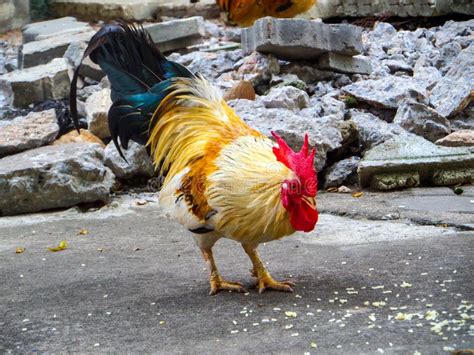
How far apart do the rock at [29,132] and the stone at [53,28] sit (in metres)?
3.63

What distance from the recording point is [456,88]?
800 cm

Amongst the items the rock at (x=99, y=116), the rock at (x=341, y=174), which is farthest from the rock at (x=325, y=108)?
the rock at (x=99, y=116)

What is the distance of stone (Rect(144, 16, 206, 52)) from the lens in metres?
9.97

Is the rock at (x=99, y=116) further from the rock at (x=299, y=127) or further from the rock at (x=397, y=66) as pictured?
the rock at (x=397, y=66)

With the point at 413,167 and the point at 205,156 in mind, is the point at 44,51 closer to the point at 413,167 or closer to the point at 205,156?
the point at 413,167

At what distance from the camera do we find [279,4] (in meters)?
6.94

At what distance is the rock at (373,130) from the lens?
23.6 ft

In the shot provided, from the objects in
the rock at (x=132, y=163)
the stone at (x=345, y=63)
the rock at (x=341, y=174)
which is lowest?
the rock at (x=341, y=174)

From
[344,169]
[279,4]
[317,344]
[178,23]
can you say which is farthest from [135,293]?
[178,23]

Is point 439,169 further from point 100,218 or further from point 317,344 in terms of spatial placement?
point 317,344

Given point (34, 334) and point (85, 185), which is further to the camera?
point (85, 185)

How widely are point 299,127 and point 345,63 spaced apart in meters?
2.26

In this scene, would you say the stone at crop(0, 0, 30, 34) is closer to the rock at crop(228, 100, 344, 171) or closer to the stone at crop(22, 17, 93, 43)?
the stone at crop(22, 17, 93, 43)

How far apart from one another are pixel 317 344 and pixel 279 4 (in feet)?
14.4
